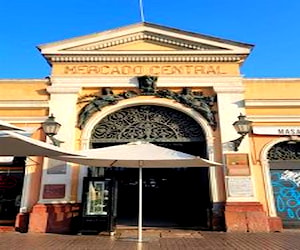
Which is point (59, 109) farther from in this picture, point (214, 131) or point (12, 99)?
point (214, 131)

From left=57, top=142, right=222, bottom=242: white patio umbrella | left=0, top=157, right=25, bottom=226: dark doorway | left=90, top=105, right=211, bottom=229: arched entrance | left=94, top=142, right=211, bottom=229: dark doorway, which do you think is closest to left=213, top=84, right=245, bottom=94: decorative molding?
left=90, top=105, right=211, bottom=229: arched entrance

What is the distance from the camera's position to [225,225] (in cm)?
895

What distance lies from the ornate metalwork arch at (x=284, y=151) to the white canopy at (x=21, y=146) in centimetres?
737

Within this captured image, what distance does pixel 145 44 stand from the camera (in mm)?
11703

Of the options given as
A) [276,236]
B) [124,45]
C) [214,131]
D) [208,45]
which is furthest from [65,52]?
[276,236]

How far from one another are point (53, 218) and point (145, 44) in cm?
705

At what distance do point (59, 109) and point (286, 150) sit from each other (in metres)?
7.95

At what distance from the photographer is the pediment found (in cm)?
1120

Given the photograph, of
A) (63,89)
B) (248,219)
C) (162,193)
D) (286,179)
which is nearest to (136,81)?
(63,89)

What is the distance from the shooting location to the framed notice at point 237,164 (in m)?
9.55

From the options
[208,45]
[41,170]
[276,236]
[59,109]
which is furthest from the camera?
[208,45]

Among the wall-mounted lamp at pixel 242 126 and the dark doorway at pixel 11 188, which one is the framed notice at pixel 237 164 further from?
the dark doorway at pixel 11 188

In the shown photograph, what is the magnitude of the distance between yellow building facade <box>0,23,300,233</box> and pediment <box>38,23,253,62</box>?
4 cm

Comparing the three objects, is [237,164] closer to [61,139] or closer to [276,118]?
[276,118]
